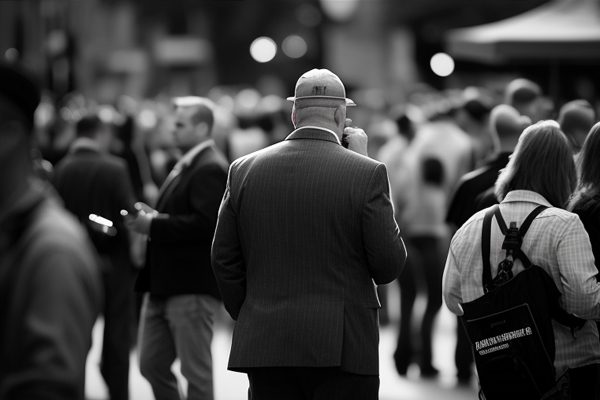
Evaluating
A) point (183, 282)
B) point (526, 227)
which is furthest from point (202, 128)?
point (526, 227)

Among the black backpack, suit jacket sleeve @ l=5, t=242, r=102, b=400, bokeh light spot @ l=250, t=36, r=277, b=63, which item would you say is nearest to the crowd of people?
suit jacket sleeve @ l=5, t=242, r=102, b=400

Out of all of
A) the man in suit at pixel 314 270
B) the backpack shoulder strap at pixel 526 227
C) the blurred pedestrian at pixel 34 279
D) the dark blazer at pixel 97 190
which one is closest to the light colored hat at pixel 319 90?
the man in suit at pixel 314 270

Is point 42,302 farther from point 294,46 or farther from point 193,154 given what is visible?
point 294,46

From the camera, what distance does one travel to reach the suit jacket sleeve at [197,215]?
26.5 ft

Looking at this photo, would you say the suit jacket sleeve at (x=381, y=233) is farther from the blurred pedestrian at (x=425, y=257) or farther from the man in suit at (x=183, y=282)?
the blurred pedestrian at (x=425, y=257)

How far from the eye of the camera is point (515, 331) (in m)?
5.89

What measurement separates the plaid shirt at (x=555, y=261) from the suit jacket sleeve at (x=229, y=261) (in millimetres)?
1024

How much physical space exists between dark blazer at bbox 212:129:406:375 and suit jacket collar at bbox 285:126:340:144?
0.08 m

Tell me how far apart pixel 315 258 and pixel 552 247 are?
108cm

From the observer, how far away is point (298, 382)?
5922mm

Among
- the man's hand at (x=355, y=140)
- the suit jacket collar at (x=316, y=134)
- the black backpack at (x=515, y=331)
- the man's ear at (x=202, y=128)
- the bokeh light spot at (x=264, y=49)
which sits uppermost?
the suit jacket collar at (x=316, y=134)

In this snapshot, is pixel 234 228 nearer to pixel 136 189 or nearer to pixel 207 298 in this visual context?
pixel 207 298

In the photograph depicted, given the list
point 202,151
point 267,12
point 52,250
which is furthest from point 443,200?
point 267,12

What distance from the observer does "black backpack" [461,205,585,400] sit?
5875 millimetres
